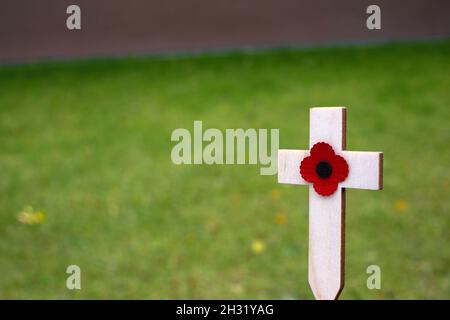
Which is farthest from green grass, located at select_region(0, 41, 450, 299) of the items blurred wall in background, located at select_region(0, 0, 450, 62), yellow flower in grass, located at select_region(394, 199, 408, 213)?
blurred wall in background, located at select_region(0, 0, 450, 62)

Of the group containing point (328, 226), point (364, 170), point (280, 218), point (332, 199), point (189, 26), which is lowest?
point (280, 218)

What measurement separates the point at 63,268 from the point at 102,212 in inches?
34.1

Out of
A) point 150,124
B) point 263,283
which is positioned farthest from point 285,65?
point 263,283

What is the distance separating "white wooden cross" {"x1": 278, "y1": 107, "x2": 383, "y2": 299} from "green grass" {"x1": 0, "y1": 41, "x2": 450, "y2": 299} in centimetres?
145

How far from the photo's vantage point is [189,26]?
9250 mm

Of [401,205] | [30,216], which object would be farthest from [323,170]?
[30,216]

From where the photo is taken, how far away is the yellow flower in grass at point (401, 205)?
456cm

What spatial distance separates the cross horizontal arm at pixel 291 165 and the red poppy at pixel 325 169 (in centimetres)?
6

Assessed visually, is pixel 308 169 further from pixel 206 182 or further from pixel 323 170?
pixel 206 182

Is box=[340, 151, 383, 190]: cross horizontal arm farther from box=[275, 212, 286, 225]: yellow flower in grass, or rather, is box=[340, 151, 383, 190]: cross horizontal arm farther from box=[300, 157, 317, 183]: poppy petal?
box=[275, 212, 286, 225]: yellow flower in grass

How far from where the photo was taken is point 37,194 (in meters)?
5.12

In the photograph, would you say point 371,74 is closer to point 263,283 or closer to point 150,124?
point 150,124

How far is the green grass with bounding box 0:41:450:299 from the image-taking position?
3.85 m

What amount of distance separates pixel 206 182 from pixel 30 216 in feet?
5.21
